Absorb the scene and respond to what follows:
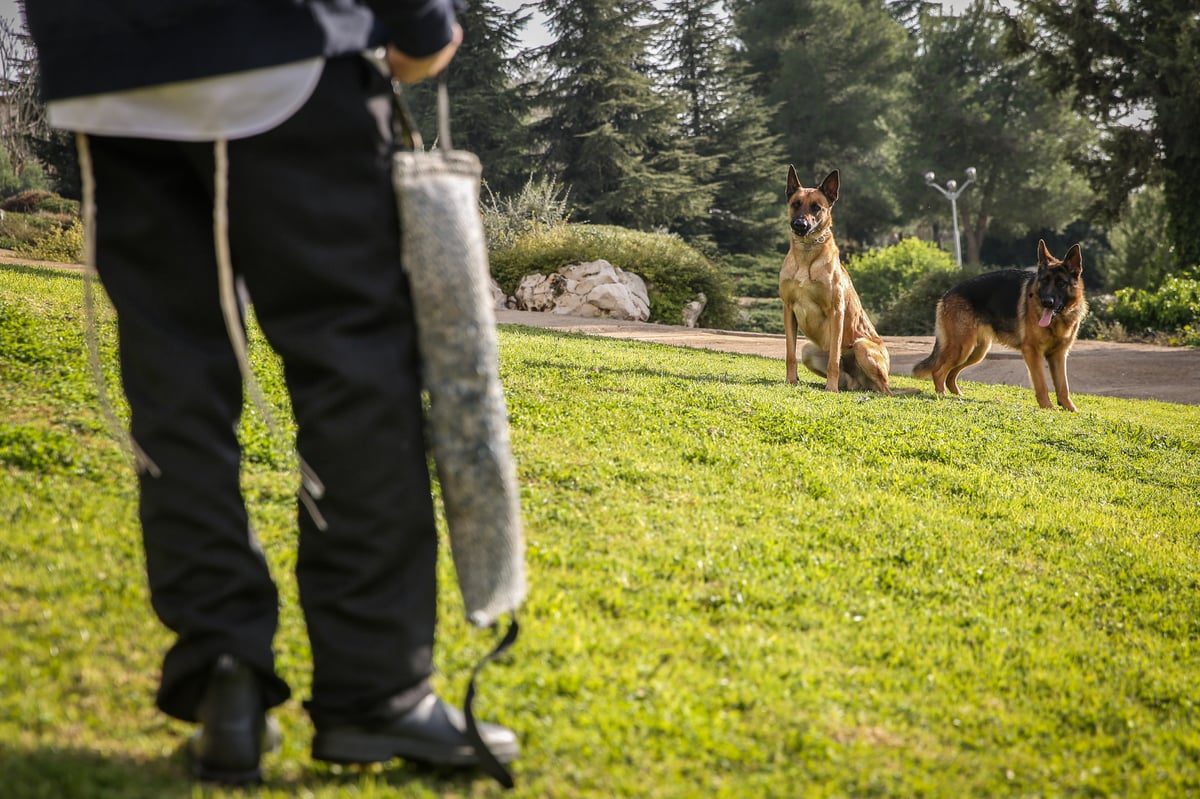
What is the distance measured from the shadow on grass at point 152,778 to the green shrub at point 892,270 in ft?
86.3

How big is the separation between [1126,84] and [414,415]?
24207mm

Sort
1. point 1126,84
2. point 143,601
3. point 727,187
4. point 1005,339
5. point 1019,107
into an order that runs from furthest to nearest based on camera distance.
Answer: point 1019,107, point 727,187, point 1126,84, point 1005,339, point 143,601

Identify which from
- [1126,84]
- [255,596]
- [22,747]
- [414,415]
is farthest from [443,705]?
[1126,84]

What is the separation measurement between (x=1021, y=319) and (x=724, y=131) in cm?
2987

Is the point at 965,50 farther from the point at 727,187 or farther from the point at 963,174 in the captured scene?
the point at 727,187

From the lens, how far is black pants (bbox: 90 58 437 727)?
1729 millimetres

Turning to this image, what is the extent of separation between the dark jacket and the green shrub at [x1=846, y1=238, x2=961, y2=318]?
87.0 feet

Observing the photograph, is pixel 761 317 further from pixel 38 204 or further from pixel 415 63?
pixel 415 63

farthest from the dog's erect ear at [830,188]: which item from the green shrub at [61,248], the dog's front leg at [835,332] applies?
the green shrub at [61,248]

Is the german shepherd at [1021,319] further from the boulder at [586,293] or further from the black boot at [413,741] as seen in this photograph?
the black boot at [413,741]

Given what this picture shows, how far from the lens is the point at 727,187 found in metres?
37.0

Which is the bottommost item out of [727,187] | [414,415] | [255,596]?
[255,596]

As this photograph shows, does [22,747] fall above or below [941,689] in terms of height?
above

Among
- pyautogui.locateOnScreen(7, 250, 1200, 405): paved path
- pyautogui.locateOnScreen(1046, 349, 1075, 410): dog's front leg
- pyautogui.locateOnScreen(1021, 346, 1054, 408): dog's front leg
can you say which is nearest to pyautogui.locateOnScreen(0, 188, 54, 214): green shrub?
pyautogui.locateOnScreen(7, 250, 1200, 405): paved path
